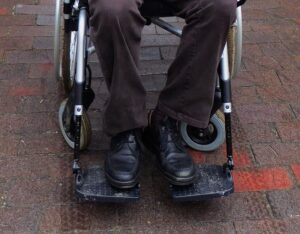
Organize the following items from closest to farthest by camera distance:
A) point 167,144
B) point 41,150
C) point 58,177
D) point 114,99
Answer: point 114,99, point 167,144, point 58,177, point 41,150

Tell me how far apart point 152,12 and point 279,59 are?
1342mm

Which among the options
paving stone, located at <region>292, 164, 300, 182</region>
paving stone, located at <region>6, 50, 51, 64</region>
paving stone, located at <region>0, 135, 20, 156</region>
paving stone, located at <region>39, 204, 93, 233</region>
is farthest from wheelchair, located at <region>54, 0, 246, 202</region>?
paving stone, located at <region>6, 50, 51, 64</region>

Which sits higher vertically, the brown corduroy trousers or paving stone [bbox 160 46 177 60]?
the brown corduroy trousers

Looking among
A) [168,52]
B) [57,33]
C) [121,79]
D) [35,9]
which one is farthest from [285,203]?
[35,9]

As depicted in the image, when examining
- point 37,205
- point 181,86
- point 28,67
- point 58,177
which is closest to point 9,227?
point 37,205

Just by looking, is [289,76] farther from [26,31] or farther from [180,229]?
[26,31]

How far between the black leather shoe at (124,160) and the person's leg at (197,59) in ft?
0.64

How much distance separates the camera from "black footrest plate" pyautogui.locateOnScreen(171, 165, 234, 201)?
6.21ft

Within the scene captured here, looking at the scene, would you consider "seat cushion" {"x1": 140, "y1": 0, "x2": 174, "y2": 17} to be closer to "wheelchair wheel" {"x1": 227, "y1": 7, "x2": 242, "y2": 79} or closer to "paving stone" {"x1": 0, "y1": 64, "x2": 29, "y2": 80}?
"wheelchair wheel" {"x1": 227, "y1": 7, "x2": 242, "y2": 79}

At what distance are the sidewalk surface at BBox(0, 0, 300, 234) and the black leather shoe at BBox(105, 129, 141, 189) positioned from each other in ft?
0.56

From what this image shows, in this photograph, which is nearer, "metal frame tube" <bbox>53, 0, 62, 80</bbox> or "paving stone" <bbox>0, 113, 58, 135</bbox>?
"metal frame tube" <bbox>53, 0, 62, 80</bbox>

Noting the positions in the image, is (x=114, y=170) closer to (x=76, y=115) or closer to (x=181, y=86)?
(x=76, y=115)

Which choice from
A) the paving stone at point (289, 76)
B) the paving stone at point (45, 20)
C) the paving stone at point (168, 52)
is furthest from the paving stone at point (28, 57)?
the paving stone at point (289, 76)

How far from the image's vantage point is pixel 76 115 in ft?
6.32
